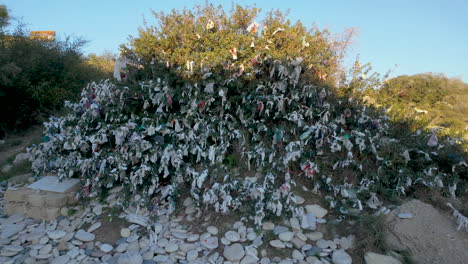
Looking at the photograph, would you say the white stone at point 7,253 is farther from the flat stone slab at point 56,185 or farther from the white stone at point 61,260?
the flat stone slab at point 56,185

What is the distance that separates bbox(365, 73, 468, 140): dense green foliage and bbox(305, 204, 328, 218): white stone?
2062mm

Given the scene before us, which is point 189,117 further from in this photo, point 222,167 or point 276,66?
point 276,66

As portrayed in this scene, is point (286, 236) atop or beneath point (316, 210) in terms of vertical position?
beneath

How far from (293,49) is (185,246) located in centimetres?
291

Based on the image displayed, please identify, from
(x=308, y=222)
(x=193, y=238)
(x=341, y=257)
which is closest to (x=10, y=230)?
(x=193, y=238)

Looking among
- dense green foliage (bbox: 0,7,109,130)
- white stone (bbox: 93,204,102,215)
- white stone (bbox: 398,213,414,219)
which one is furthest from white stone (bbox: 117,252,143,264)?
dense green foliage (bbox: 0,7,109,130)

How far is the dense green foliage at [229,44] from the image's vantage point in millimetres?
3777

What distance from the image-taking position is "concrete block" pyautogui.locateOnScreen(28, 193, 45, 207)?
3.15m

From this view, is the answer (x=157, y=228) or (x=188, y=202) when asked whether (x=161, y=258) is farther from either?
(x=188, y=202)

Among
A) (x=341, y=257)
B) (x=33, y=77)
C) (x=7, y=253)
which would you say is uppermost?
(x=33, y=77)

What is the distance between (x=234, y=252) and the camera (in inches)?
94.6

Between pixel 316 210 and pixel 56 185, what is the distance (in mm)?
2906

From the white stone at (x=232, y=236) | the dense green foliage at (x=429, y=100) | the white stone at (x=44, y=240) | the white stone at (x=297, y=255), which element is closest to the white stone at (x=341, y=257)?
the white stone at (x=297, y=255)

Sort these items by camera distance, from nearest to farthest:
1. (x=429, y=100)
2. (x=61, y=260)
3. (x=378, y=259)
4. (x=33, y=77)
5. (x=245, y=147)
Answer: (x=378, y=259) < (x=61, y=260) < (x=245, y=147) < (x=429, y=100) < (x=33, y=77)
